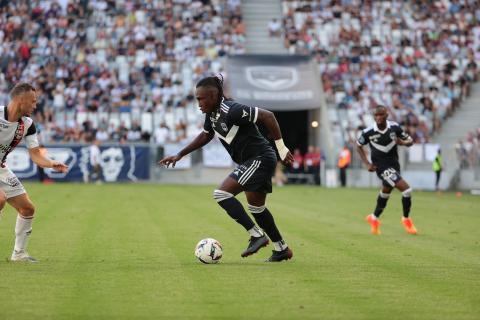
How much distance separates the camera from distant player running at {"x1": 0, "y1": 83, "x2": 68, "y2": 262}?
11.5m

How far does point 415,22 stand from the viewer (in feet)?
169

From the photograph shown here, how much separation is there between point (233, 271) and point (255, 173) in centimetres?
135

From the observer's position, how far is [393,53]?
1940 inches

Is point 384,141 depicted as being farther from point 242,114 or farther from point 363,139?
point 242,114

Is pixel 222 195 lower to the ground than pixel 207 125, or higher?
lower

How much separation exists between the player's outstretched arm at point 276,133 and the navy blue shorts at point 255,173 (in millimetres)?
498

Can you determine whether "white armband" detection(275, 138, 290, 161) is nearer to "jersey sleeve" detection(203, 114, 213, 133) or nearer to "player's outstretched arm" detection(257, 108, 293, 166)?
"player's outstretched arm" detection(257, 108, 293, 166)

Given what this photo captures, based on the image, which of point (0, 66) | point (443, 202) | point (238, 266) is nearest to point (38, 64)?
point (0, 66)

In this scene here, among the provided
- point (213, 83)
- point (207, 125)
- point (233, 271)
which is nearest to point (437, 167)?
point (207, 125)

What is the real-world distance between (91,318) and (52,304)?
82 cm

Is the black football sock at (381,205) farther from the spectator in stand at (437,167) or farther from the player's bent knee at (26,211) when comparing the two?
the spectator in stand at (437,167)

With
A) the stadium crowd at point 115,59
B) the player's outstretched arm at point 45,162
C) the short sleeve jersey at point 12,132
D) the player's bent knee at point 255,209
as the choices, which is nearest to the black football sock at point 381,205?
the player's bent knee at point 255,209

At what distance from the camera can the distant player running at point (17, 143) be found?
11.5 m

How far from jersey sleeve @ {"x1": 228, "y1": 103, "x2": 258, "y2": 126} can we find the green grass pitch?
1.83 metres
